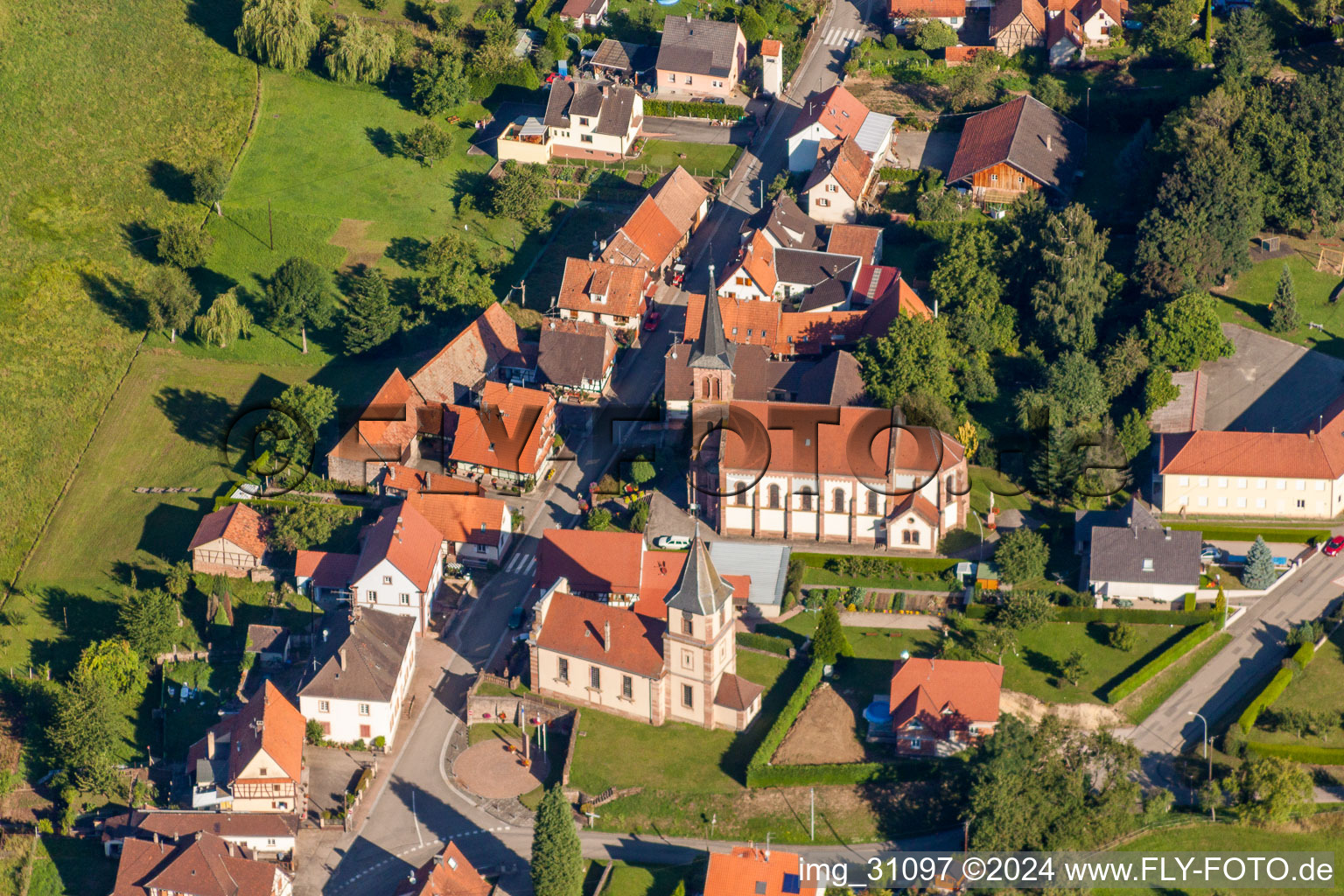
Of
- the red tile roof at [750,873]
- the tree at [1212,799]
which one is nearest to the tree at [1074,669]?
the tree at [1212,799]

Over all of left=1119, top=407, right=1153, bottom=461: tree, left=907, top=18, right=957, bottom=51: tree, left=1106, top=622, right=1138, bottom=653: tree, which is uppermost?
left=907, top=18, right=957, bottom=51: tree

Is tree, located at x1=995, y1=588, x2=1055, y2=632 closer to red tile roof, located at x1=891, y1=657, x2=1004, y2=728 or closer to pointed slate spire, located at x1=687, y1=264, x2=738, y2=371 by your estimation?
red tile roof, located at x1=891, y1=657, x2=1004, y2=728

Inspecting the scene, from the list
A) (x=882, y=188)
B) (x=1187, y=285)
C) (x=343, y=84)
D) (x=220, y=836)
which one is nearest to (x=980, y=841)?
(x=220, y=836)

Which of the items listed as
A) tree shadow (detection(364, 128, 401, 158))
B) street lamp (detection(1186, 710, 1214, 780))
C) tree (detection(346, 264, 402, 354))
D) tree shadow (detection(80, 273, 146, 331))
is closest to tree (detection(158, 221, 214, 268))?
tree shadow (detection(80, 273, 146, 331))

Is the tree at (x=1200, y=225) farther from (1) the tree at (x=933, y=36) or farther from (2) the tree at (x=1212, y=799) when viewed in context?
(2) the tree at (x=1212, y=799)

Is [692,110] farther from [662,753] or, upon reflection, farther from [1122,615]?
[662,753]

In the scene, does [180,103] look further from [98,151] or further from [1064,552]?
[1064,552]
